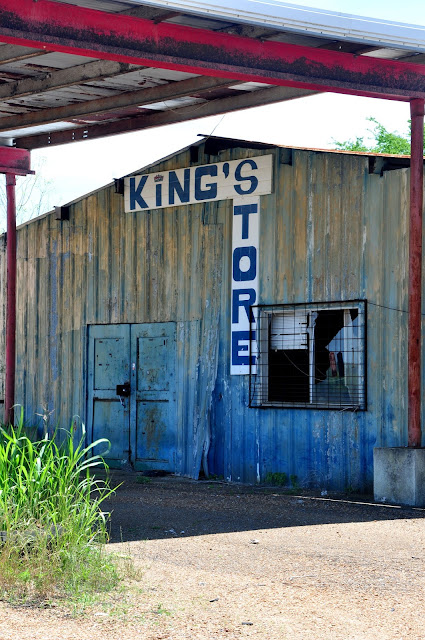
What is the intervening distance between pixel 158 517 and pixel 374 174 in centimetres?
502

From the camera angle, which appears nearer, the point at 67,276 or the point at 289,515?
the point at 289,515

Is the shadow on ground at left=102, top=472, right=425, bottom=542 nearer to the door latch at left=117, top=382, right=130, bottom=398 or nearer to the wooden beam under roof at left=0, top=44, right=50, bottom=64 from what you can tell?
the door latch at left=117, top=382, right=130, bottom=398

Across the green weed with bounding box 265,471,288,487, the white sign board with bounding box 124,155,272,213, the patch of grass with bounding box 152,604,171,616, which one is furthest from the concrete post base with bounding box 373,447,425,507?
the patch of grass with bounding box 152,604,171,616

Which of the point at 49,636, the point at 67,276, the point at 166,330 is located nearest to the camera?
the point at 49,636

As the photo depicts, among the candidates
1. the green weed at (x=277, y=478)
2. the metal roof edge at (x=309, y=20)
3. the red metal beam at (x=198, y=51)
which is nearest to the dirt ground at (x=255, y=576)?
the green weed at (x=277, y=478)

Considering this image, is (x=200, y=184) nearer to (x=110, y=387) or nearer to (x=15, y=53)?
(x=110, y=387)

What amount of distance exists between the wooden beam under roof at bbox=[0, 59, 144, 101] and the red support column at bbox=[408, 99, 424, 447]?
3.32 metres

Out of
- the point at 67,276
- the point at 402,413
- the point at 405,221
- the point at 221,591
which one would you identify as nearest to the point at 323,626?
the point at 221,591

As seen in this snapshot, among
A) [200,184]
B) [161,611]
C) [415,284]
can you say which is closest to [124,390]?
A: [200,184]

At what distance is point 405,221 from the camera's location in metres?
11.4

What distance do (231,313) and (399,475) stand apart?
12.3 feet

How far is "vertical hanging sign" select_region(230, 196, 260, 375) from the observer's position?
12.9m

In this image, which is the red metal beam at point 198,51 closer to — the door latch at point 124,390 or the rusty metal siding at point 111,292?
the rusty metal siding at point 111,292

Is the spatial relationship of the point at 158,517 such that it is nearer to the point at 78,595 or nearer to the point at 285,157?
the point at 78,595
